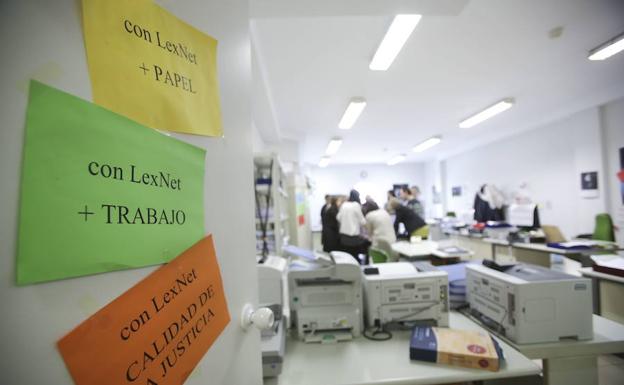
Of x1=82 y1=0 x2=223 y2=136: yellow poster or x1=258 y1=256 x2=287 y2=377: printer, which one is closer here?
x1=82 y1=0 x2=223 y2=136: yellow poster

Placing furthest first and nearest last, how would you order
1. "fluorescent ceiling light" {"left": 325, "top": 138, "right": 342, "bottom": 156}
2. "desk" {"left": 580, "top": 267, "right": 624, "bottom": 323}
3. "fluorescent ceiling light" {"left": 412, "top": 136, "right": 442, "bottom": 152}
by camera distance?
1. "fluorescent ceiling light" {"left": 412, "top": 136, "right": 442, "bottom": 152}
2. "fluorescent ceiling light" {"left": 325, "top": 138, "right": 342, "bottom": 156}
3. "desk" {"left": 580, "top": 267, "right": 624, "bottom": 323}

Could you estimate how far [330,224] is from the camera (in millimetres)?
4957

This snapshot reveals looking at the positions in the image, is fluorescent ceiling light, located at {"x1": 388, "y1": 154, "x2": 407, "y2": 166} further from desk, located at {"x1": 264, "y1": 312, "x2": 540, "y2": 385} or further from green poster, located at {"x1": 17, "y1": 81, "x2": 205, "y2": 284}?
green poster, located at {"x1": 17, "y1": 81, "x2": 205, "y2": 284}

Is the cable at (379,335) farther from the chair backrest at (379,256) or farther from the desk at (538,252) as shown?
the desk at (538,252)

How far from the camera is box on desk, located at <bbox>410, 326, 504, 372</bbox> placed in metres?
1.14

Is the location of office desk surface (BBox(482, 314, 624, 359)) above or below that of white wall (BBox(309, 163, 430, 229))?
below

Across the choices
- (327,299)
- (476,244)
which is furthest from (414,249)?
(327,299)

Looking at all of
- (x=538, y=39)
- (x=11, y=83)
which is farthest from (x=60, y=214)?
(x=538, y=39)

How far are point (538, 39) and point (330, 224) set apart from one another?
11.9 ft

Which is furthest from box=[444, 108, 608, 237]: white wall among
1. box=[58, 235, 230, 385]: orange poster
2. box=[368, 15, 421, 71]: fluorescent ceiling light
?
box=[58, 235, 230, 385]: orange poster

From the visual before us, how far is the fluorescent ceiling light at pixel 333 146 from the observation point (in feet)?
21.1

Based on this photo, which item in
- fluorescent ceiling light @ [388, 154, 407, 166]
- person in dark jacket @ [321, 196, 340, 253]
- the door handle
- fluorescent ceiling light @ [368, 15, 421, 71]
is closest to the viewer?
the door handle

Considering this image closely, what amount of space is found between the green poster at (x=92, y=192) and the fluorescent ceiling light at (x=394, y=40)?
88.8 inches

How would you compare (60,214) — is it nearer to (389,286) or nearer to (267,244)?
(389,286)
